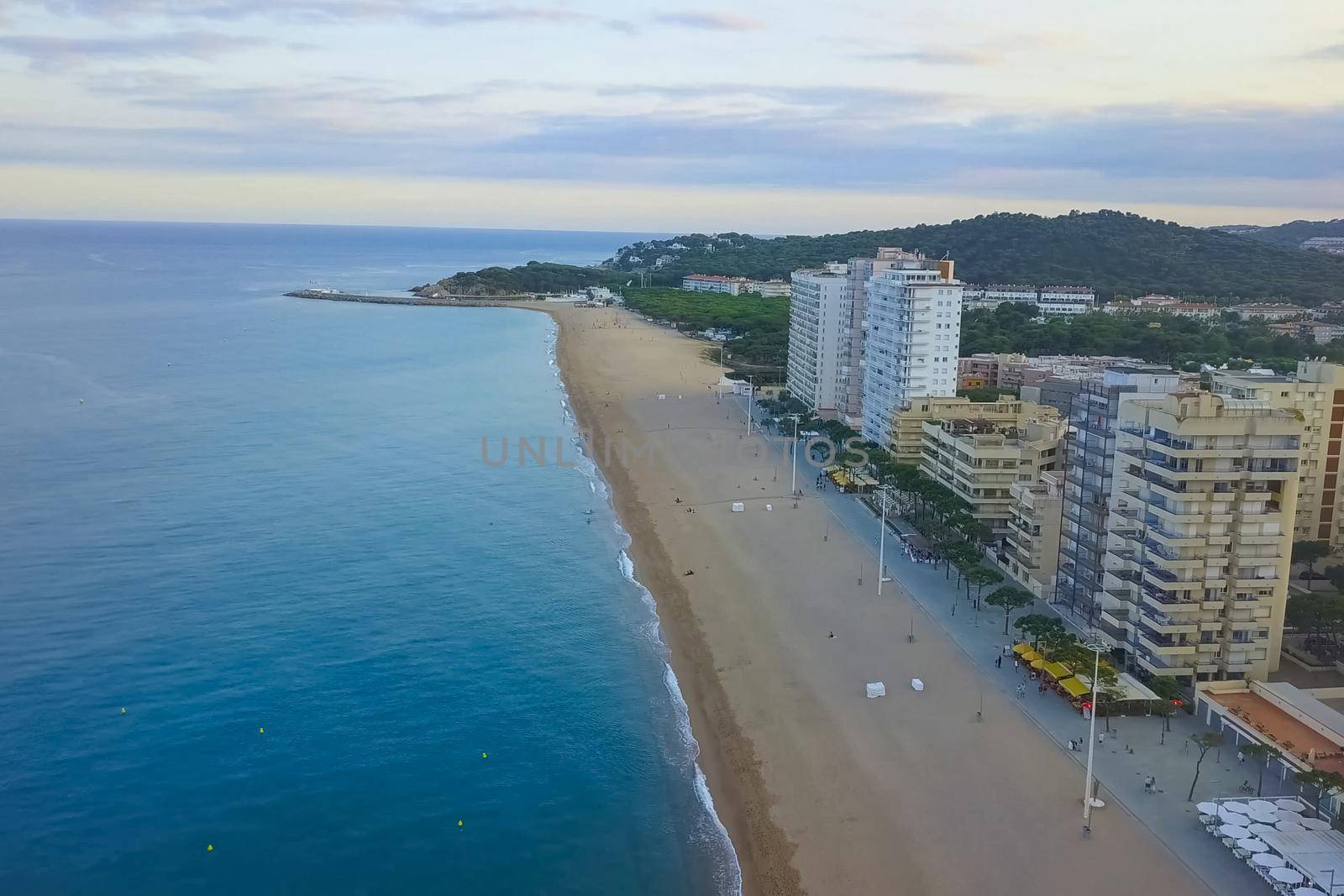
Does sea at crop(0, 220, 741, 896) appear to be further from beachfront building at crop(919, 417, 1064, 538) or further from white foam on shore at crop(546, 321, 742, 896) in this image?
beachfront building at crop(919, 417, 1064, 538)

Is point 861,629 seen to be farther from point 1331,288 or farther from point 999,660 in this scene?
point 1331,288

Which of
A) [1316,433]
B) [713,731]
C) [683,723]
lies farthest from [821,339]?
[713,731]

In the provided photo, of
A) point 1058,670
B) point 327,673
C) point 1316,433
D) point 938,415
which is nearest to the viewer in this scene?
point 1058,670

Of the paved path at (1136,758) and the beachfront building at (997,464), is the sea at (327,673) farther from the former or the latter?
the beachfront building at (997,464)

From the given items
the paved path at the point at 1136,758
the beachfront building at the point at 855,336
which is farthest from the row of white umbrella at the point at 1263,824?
the beachfront building at the point at 855,336

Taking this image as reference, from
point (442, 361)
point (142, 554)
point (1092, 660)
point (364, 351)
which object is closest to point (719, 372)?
point (442, 361)

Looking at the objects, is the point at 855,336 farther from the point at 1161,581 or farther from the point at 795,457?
the point at 1161,581
